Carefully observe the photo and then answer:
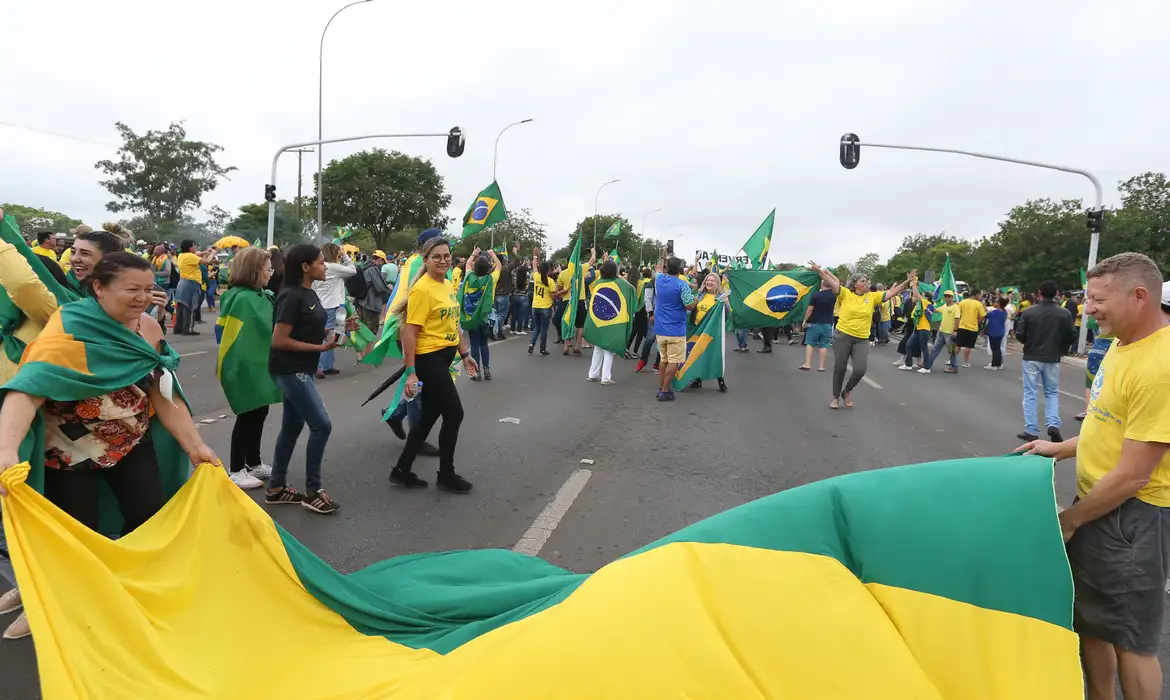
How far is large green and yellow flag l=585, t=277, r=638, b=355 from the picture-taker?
11.7m

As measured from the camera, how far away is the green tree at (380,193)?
178ft

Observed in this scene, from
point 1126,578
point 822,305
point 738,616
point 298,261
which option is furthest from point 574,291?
point 738,616

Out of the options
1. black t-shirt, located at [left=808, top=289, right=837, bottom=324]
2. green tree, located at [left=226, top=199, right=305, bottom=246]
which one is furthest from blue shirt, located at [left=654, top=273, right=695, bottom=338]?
green tree, located at [left=226, top=199, right=305, bottom=246]

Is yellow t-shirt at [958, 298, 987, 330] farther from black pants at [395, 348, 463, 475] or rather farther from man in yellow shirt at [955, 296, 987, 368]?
black pants at [395, 348, 463, 475]

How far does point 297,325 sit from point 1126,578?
4.70 meters

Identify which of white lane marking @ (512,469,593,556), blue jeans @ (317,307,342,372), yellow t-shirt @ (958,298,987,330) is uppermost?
yellow t-shirt @ (958,298,987,330)

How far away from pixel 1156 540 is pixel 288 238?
4070 cm

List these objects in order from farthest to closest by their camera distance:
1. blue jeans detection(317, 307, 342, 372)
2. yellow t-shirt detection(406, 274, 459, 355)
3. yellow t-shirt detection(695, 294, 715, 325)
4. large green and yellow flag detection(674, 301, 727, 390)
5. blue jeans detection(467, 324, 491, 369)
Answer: yellow t-shirt detection(695, 294, 715, 325), blue jeans detection(467, 324, 491, 369), large green and yellow flag detection(674, 301, 727, 390), blue jeans detection(317, 307, 342, 372), yellow t-shirt detection(406, 274, 459, 355)

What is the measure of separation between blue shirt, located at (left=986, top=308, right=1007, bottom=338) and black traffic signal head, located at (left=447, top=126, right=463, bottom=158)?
1682cm

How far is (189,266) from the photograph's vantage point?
14.7 m

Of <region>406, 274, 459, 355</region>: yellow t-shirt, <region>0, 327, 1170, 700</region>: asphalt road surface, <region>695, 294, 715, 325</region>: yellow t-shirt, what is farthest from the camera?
<region>695, 294, 715, 325</region>: yellow t-shirt

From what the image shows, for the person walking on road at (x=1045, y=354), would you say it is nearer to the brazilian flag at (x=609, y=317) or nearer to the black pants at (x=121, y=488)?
the brazilian flag at (x=609, y=317)

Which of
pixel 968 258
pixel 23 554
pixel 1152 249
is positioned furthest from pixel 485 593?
pixel 968 258

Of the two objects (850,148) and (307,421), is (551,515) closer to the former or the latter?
(307,421)
